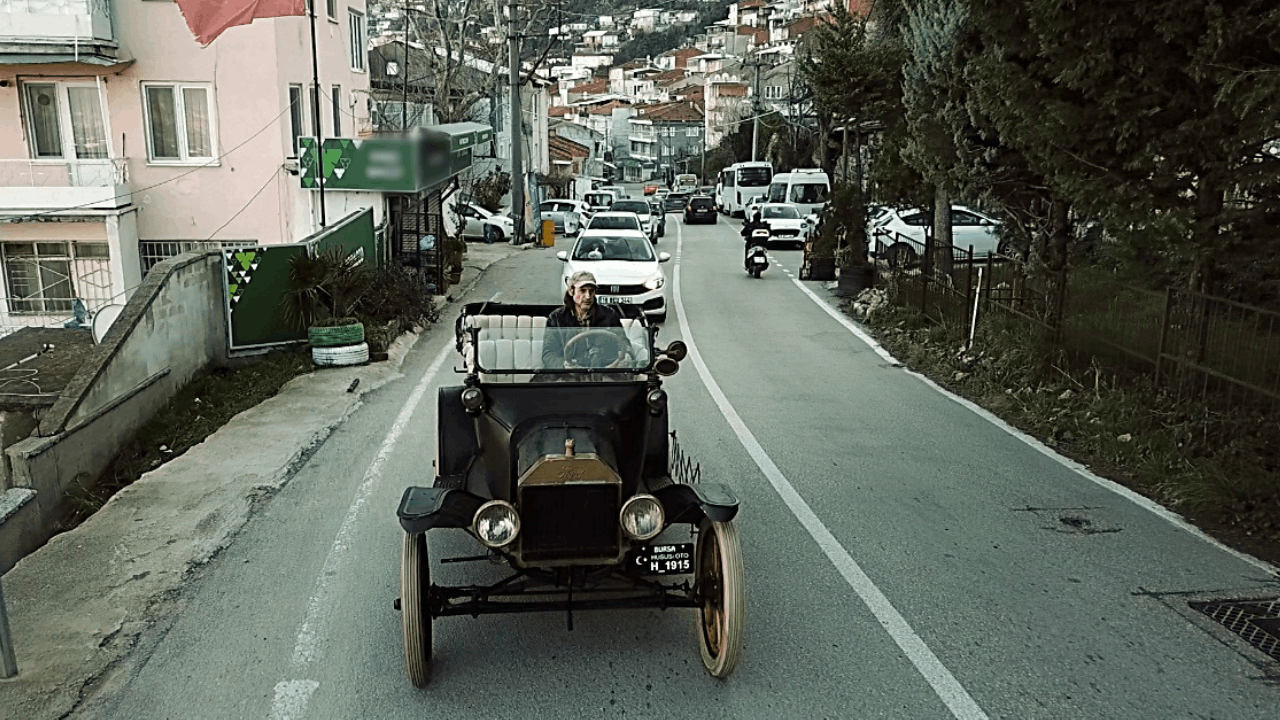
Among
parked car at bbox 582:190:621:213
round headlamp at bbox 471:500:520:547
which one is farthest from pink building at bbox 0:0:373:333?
parked car at bbox 582:190:621:213

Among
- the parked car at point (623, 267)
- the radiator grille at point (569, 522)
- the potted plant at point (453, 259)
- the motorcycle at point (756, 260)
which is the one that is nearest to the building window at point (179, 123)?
the potted plant at point (453, 259)

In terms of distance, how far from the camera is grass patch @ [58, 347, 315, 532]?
973 centimetres

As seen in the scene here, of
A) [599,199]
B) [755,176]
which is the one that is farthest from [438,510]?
[755,176]

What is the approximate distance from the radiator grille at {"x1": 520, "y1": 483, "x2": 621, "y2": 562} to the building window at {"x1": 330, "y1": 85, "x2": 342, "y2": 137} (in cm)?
2191

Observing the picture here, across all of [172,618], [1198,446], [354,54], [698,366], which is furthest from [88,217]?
[1198,446]

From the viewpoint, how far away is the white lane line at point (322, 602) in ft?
17.1

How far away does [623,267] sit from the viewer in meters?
18.9

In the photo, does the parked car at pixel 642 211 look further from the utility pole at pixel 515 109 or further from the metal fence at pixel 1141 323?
the metal fence at pixel 1141 323

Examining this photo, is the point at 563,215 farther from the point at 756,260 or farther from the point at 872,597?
the point at 872,597

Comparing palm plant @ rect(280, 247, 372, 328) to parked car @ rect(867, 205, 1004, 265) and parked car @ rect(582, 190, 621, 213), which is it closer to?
parked car @ rect(867, 205, 1004, 265)

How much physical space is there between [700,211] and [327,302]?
34960mm

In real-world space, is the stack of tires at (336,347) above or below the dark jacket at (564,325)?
below

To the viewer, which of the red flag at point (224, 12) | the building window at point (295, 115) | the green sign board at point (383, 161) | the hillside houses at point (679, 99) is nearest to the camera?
the red flag at point (224, 12)

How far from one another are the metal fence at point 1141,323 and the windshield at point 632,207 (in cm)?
2181
